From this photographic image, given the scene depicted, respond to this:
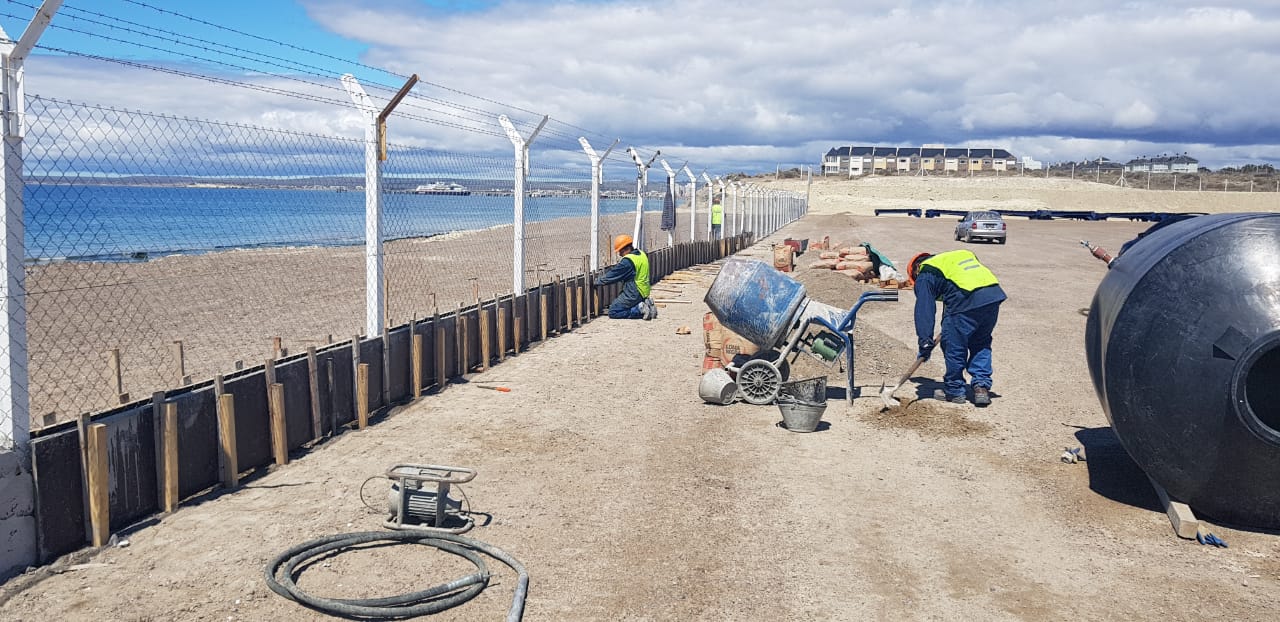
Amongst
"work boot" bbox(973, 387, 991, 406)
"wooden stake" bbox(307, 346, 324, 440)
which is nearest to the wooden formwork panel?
"wooden stake" bbox(307, 346, 324, 440)

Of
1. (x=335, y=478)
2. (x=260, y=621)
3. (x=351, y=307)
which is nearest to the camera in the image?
(x=260, y=621)

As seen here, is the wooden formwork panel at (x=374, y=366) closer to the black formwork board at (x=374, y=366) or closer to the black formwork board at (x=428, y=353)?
the black formwork board at (x=374, y=366)

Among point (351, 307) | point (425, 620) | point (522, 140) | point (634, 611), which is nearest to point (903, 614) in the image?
point (634, 611)

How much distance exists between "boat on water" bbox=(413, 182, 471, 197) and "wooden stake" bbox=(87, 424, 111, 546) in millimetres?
4998

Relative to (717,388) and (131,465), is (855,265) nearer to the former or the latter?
(717,388)

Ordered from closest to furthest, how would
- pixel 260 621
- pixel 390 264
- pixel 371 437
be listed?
pixel 260 621 < pixel 371 437 < pixel 390 264

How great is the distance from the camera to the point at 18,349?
16.1ft

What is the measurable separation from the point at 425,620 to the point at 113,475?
7.00 ft

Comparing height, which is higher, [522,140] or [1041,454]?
[522,140]

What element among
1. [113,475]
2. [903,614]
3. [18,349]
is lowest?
[903,614]

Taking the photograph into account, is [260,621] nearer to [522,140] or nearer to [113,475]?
[113,475]

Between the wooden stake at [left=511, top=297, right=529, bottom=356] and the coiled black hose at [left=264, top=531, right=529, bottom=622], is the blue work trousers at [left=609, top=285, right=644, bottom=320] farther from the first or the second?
the coiled black hose at [left=264, top=531, right=529, bottom=622]

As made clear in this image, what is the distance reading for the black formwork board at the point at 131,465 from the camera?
531 cm

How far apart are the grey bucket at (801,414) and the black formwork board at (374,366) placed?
343 cm
